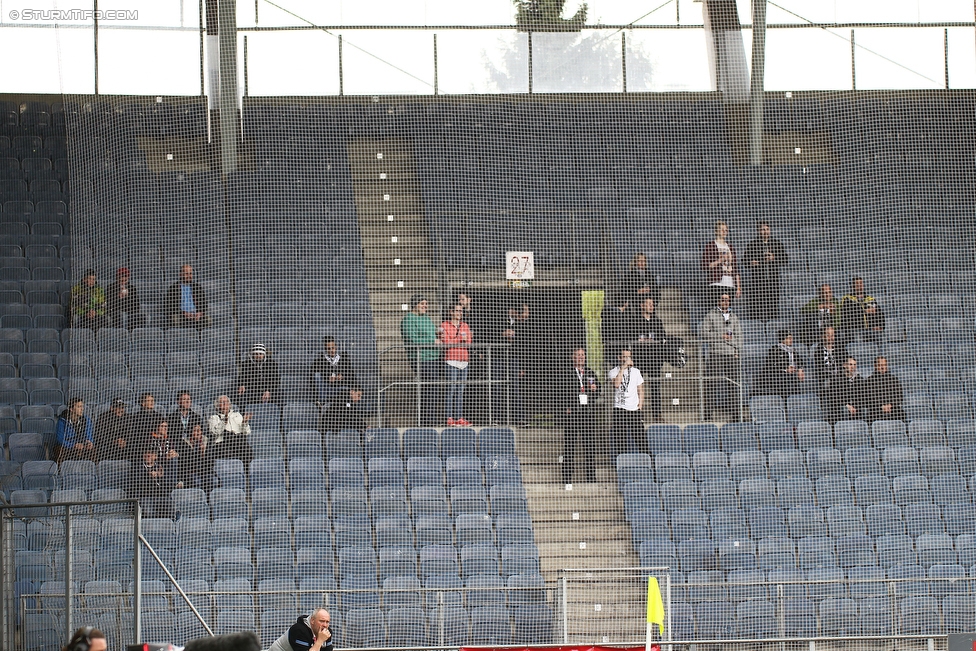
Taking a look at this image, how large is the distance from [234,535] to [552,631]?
2.82m

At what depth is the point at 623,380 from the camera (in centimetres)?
1145

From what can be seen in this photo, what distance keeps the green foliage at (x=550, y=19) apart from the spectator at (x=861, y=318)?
408cm

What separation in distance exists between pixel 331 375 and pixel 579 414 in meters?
2.36

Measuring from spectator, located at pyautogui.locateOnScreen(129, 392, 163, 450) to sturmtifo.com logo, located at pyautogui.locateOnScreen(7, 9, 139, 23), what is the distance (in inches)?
151

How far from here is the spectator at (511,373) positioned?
1170 centimetres

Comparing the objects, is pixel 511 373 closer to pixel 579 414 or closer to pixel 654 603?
pixel 579 414

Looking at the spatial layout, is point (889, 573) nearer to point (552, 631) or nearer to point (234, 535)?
point (552, 631)

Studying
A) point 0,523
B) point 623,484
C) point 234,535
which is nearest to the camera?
point 0,523

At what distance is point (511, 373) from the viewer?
11.8 meters

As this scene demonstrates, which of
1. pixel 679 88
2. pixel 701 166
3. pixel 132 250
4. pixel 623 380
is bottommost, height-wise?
pixel 623 380

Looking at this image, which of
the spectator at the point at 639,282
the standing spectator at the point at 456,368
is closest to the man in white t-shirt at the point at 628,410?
the spectator at the point at 639,282

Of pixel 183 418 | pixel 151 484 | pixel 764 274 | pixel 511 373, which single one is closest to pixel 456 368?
pixel 511 373

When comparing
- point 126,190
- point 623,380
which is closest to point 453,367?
point 623,380

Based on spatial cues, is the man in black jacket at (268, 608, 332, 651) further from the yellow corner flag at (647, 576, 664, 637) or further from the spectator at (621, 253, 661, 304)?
the spectator at (621, 253, 661, 304)
